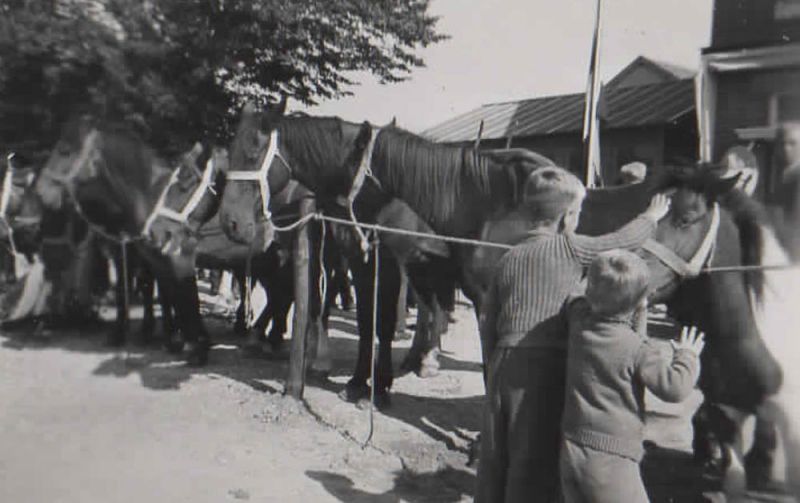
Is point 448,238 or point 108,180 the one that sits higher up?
point 108,180

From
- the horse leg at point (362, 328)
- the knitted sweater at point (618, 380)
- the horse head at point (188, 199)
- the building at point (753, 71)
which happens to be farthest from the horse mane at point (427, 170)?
the knitted sweater at point (618, 380)

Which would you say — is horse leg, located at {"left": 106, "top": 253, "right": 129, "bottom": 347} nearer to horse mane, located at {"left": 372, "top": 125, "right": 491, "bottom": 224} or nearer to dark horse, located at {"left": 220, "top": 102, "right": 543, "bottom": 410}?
dark horse, located at {"left": 220, "top": 102, "right": 543, "bottom": 410}

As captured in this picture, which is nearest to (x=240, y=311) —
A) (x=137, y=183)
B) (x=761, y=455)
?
(x=137, y=183)

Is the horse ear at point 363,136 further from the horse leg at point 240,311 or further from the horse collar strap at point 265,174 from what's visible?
the horse leg at point 240,311

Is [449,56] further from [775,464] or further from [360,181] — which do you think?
[775,464]

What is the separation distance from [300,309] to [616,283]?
2.92 m

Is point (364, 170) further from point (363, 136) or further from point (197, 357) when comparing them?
point (197, 357)

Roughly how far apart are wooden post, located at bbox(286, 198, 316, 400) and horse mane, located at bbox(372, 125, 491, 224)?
87cm

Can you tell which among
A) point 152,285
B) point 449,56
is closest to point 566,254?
point 449,56

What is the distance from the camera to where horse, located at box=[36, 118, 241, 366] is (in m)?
2.93

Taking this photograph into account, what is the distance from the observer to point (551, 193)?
8.33ft

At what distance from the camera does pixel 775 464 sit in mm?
3297

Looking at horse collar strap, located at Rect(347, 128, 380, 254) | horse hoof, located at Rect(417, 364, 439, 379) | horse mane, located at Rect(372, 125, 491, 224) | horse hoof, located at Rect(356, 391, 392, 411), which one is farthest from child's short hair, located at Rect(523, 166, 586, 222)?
horse hoof, located at Rect(417, 364, 439, 379)

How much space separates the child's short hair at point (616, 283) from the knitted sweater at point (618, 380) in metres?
0.05
